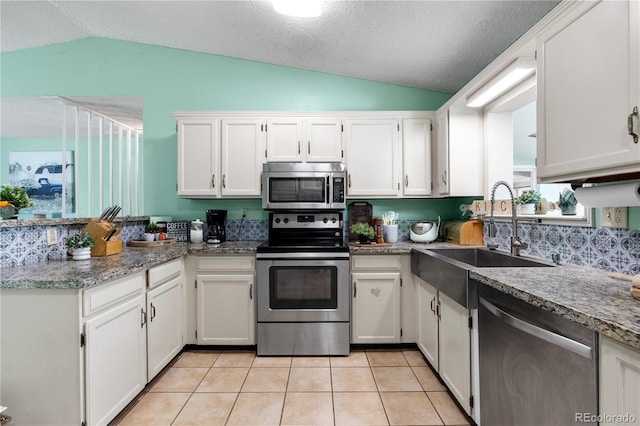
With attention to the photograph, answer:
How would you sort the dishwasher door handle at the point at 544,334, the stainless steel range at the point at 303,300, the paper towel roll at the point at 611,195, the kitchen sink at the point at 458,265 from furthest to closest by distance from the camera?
the stainless steel range at the point at 303,300 < the kitchen sink at the point at 458,265 < the paper towel roll at the point at 611,195 < the dishwasher door handle at the point at 544,334

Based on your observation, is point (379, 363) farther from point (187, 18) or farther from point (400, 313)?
point (187, 18)

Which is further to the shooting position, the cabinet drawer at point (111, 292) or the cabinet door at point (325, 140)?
the cabinet door at point (325, 140)

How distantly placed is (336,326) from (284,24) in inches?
97.8

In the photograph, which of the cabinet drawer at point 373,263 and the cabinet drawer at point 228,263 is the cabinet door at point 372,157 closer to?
the cabinet drawer at point 373,263

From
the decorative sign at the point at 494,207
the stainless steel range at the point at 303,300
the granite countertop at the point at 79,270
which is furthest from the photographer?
the stainless steel range at the point at 303,300

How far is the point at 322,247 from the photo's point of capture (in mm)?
2623

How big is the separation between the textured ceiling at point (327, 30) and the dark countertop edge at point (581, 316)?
1.68 m

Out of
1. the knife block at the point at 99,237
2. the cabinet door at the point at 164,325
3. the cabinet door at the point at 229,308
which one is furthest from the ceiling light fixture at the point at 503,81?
the knife block at the point at 99,237

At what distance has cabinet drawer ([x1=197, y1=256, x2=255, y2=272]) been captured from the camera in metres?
2.65

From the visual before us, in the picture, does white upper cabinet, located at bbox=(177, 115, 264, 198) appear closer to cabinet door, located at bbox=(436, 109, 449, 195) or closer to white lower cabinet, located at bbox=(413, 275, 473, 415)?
cabinet door, located at bbox=(436, 109, 449, 195)

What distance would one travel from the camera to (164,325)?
2.27m

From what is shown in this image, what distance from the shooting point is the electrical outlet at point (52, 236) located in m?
2.00

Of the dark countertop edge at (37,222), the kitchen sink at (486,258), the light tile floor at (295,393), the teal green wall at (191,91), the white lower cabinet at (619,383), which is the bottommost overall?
the light tile floor at (295,393)

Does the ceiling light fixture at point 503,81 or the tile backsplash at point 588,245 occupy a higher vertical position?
the ceiling light fixture at point 503,81
